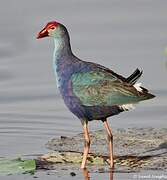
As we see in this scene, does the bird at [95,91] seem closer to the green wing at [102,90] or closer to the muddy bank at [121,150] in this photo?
the green wing at [102,90]

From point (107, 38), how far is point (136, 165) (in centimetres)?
488

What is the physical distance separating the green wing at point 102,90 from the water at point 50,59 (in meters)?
0.77

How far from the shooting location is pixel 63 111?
43.1ft

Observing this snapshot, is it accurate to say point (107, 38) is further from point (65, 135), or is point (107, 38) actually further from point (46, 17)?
point (65, 135)

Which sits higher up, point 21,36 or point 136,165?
point 21,36

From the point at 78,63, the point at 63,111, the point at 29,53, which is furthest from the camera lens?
the point at 29,53

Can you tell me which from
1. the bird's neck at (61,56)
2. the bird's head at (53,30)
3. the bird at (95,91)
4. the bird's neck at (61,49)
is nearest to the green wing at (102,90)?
the bird at (95,91)

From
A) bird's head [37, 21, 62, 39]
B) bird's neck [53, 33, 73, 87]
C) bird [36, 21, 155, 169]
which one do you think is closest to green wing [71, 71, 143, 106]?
bird [36, 21, 155, 169]

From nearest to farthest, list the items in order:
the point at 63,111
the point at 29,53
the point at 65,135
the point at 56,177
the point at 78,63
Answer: the point at 56,177 → the point at 78,63 → the point at 65,135 → the point at 63,111 → the point at 29,53

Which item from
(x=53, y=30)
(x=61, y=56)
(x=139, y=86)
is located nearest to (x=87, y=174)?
(x=139, y=86)

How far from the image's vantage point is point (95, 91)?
34.8 ft

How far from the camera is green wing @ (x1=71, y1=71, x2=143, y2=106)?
34.2 feet

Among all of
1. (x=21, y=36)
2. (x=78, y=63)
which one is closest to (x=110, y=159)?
(x=78, y=63)

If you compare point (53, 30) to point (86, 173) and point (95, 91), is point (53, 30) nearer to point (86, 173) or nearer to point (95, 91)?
point (95, 91)
